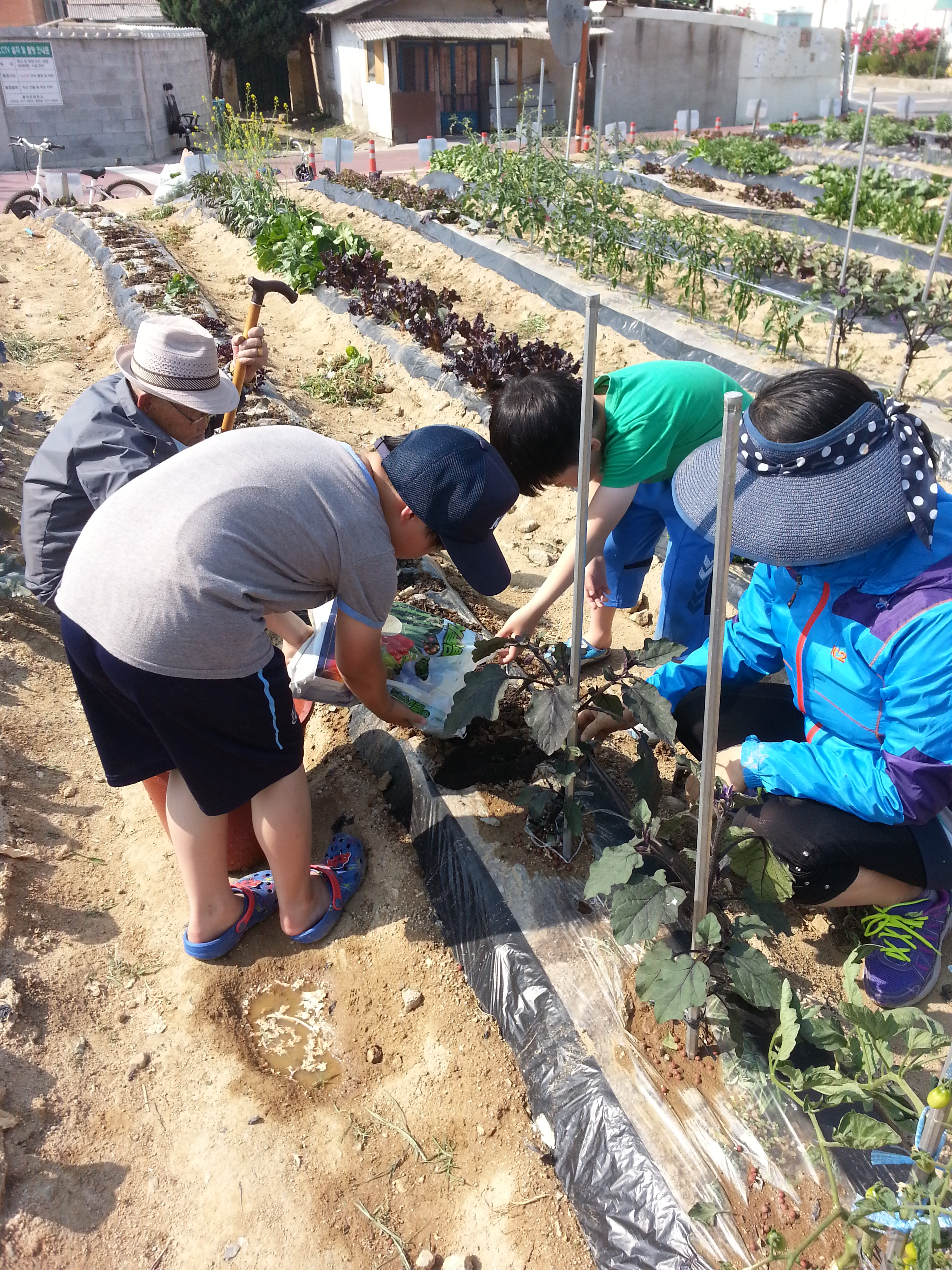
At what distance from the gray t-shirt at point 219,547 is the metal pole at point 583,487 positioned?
0.38m

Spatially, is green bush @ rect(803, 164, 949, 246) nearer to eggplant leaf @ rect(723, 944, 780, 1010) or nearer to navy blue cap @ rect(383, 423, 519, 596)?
navy blue cap @ rect(383, 423, 519, 596)

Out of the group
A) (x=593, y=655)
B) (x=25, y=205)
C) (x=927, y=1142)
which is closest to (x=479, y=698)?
(x=927, y=1142)

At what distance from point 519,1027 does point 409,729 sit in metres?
0.89

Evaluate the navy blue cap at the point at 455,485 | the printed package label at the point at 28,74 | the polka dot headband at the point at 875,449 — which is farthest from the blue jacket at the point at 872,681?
the printed package label at the point at 28,74

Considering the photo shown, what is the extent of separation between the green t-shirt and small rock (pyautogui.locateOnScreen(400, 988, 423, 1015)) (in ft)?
4.80

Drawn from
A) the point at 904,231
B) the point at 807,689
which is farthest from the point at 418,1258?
the point at 904,231

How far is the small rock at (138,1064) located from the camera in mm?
1929

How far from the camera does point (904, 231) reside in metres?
8.25

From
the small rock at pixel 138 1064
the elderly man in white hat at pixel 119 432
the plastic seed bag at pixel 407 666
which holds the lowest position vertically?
the small rock at pixel 138 1064

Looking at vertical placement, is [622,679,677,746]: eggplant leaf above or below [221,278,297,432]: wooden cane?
below

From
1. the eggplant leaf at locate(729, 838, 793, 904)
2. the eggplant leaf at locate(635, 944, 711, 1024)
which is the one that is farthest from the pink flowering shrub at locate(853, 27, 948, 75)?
the eggplant leaf at locate(635, 944, 711, 1024)

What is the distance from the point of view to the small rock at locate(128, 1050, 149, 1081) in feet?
6.33

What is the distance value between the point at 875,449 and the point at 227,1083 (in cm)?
187

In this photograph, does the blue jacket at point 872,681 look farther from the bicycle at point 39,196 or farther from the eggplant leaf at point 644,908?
the bicycle at point 39,196
